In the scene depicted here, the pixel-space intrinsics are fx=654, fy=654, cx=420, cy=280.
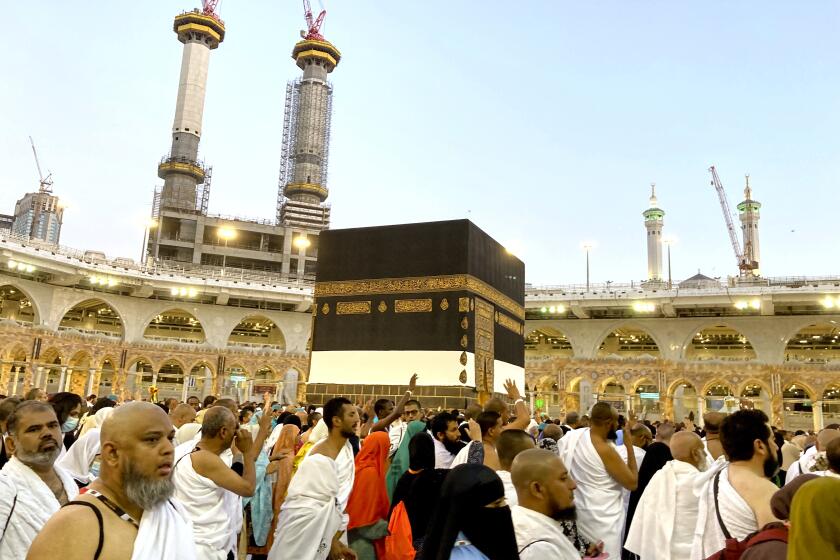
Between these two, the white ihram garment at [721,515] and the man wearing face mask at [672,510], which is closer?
the white ihram garment at [721,515]

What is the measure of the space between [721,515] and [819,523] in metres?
1.19

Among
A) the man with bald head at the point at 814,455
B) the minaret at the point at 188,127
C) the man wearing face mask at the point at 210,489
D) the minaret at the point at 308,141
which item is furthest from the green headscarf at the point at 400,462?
the minaret at the point at 308,141

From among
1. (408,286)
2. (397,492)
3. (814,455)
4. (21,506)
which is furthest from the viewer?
(408,286)

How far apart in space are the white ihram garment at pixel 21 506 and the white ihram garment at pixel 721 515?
95.5 inches

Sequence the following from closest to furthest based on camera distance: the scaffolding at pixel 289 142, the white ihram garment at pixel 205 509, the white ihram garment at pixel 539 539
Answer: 1. the white ihram garment at pixel 539 539
2. the white ihram garment at pixel 205 509
3. the scaffolding at pixel 289 142

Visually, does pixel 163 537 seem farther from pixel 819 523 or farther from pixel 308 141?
pixel 308 141

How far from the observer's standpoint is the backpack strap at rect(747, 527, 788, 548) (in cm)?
185

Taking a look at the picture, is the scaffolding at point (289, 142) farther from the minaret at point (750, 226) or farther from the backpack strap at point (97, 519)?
the backpack strap at point (97, 519)

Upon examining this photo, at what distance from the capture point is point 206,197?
1972 inches

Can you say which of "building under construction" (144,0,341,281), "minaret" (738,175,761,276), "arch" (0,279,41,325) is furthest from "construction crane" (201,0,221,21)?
"minaret" (738,175,761,276)

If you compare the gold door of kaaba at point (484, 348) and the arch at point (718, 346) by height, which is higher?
the arch at point (718, 346)

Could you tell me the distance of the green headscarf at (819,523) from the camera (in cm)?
144

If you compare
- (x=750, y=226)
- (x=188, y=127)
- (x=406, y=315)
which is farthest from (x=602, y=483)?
(x=750, y=226)

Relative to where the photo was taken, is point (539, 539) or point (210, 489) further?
point (210, 489)
